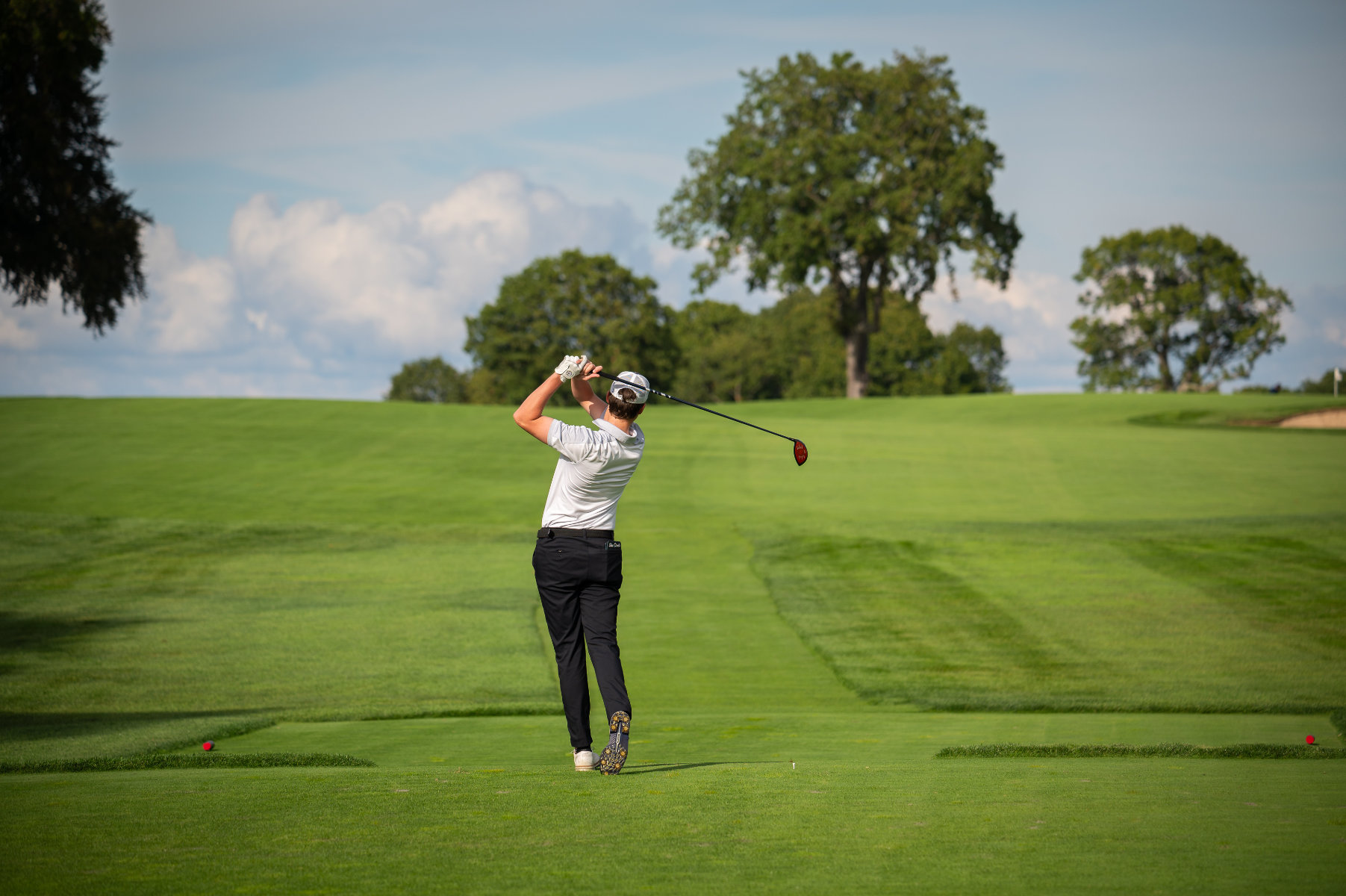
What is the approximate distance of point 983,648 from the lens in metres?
14.3

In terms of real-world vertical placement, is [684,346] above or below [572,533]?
above

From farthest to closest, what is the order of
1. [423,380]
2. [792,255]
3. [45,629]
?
[423,380]
[792,255]
[45,629]

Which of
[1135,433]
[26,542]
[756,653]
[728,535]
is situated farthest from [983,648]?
[1135,433]

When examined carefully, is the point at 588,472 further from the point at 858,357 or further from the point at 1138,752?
the point at 858,357

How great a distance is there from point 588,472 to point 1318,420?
45.0 metres

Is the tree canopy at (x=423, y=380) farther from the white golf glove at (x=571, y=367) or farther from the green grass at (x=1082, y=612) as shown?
the white golf glove at (x=571, y=367)

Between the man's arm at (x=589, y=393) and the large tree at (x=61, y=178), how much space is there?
31.6m

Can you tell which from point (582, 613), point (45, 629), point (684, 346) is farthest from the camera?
point (684, 346)

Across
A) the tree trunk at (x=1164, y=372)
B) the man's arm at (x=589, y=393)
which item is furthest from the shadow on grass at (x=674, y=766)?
the tree trunk at (x=1164, y=372)

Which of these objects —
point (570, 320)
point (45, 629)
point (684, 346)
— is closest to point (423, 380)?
point (684, 346)

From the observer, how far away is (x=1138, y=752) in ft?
25.9

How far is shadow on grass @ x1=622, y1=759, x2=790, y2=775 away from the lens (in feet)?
22.0

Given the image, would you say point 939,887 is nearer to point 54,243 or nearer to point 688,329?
point 54,243

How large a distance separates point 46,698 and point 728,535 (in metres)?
12.9
